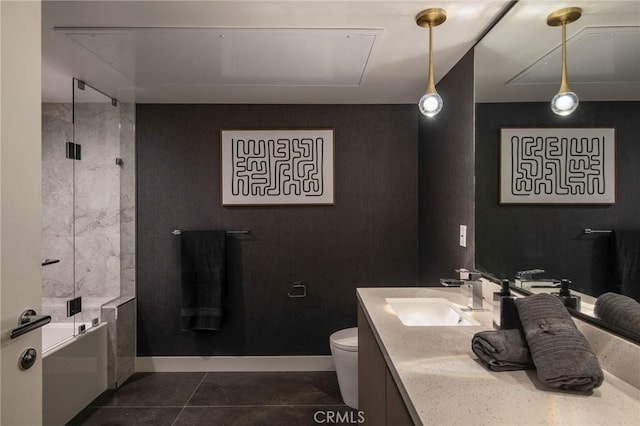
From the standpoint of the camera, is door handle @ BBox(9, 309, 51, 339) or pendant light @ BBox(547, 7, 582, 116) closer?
door handle @ BBox(9, 309, 51, 339)

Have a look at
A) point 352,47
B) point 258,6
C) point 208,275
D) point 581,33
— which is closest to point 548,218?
point 581,33

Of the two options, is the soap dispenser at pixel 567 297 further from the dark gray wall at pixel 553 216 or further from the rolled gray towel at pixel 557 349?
the rolled gray towel at pixel 557 349

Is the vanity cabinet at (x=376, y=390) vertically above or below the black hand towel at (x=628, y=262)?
below

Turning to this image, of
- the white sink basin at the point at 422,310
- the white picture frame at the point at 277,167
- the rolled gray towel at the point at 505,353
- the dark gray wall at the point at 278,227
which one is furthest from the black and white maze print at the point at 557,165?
the white picture frame at the point at 277,167

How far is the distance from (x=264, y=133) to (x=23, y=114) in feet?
6.90

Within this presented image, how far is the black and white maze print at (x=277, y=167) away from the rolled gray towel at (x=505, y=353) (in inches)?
85.9

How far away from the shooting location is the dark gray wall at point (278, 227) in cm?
319

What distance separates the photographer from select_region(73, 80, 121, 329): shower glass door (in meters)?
2.67

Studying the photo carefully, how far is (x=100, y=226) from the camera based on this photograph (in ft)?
9.86

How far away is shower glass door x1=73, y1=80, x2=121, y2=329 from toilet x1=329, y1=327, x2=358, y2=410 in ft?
5.77

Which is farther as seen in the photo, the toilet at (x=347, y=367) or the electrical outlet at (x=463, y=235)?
the toilet at (x=347, y=367)

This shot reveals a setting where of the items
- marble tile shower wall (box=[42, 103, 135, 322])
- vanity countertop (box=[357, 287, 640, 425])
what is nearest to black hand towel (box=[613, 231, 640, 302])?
vanity countertop (box=[357, 287, 640, 425])

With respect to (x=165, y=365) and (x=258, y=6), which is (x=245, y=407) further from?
(x=258, y=6)

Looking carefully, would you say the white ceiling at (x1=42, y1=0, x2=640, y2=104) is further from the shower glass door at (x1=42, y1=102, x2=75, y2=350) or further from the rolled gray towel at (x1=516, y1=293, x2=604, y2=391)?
the rolled gray towel at (x1=516, y1=293, x2=604, y2=391)
